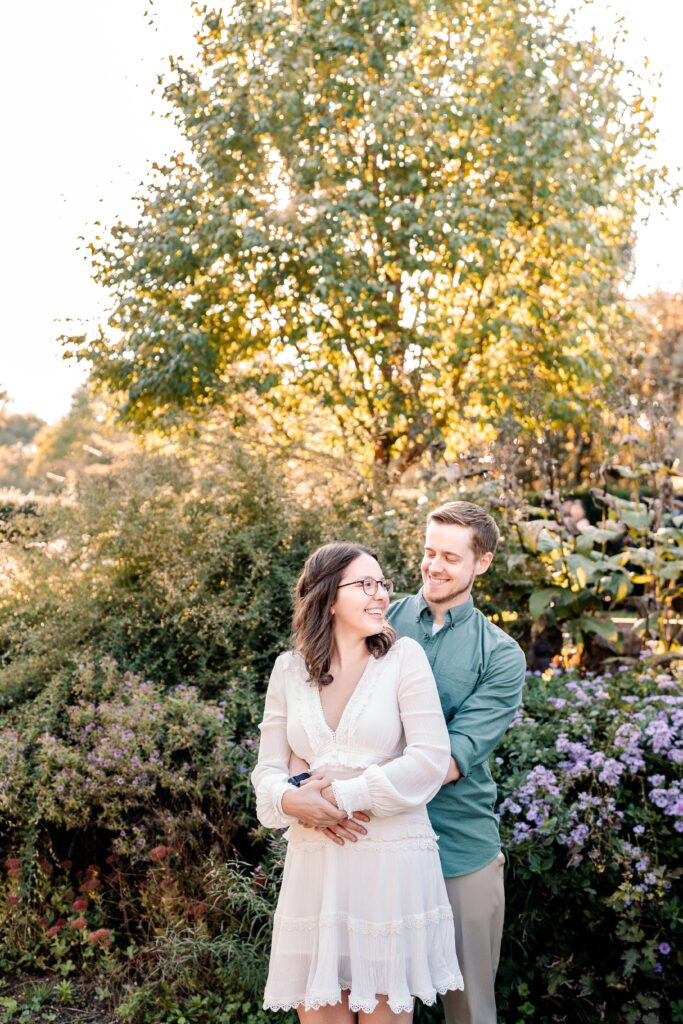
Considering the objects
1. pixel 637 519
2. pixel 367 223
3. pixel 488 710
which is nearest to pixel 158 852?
pixel 488 710

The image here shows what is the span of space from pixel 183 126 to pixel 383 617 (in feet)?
27.3

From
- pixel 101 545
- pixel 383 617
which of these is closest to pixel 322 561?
pixel 383 617

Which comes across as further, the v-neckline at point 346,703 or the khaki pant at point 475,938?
the khaki pant at point 475,938

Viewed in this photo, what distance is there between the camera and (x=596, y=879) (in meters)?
3.37

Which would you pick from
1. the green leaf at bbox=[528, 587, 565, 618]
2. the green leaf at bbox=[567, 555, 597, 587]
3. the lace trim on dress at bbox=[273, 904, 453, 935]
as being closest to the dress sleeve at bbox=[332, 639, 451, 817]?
the lace trim on dress at bbox=[273, 904, 453, 935]

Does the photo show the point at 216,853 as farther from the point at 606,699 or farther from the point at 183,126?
the point at 183,126

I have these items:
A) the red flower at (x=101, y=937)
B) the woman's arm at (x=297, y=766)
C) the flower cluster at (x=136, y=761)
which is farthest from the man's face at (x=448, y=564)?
the red flower at (x=101, y=937)

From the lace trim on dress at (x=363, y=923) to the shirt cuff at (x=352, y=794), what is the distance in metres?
0.24

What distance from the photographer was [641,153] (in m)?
11.0

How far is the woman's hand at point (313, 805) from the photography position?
2271mm

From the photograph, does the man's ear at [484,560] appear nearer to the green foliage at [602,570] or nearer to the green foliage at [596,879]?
the green foliage at [596,879]

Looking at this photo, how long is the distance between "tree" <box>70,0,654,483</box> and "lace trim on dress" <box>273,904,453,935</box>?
6684 millimetres

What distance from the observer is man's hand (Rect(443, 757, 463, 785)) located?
8.12 feet

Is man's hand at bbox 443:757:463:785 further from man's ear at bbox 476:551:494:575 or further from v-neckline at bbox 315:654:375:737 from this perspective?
man's ear at bbox 476:551:494:575
